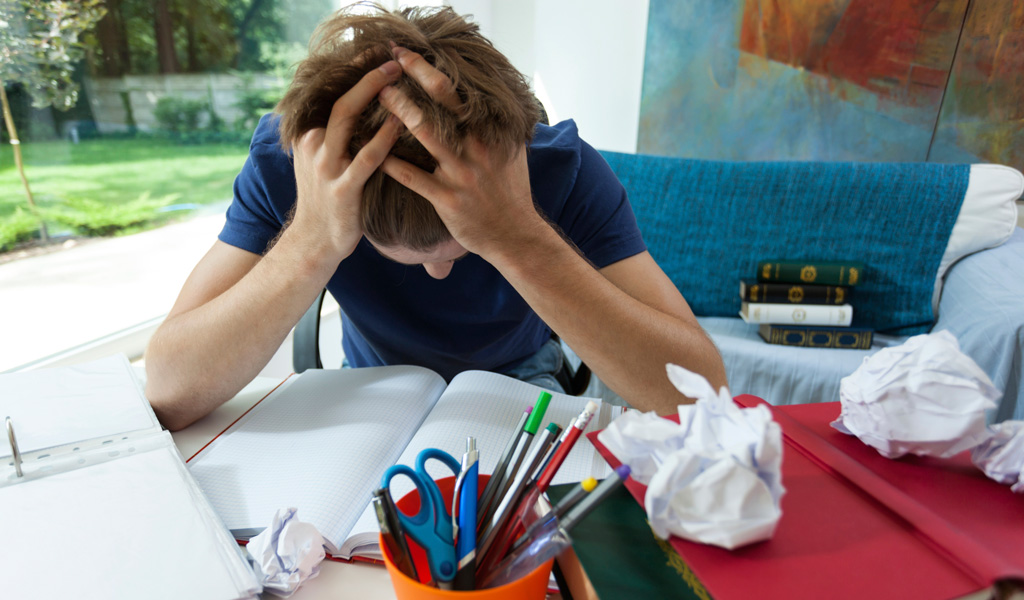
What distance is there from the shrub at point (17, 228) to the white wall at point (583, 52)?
1828 millimetres

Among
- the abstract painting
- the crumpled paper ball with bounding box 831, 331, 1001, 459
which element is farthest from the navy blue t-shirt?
the abstract painting

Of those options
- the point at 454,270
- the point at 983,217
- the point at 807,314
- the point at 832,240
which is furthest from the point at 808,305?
the point at 454,270

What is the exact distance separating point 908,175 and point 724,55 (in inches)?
37.3

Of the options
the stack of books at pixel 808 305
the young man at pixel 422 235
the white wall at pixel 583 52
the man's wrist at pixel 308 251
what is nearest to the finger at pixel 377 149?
the young man at pixel 422 235

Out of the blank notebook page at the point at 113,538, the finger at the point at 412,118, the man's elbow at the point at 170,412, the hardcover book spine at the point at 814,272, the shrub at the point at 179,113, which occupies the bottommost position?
the hardcover book spine at the point at 814,272

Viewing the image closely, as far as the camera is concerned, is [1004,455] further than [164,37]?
No

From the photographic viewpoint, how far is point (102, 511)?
0.49 metres

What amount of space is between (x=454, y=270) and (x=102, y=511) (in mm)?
575

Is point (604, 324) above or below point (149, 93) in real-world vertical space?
below

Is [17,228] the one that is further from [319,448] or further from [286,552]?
[286,552]

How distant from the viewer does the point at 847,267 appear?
1.70m

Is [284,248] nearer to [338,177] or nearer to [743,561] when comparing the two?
[338,177]

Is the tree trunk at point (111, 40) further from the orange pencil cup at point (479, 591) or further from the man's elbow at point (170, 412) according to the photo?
the orange pencil cup at point (479, 591)

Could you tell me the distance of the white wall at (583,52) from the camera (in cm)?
256
